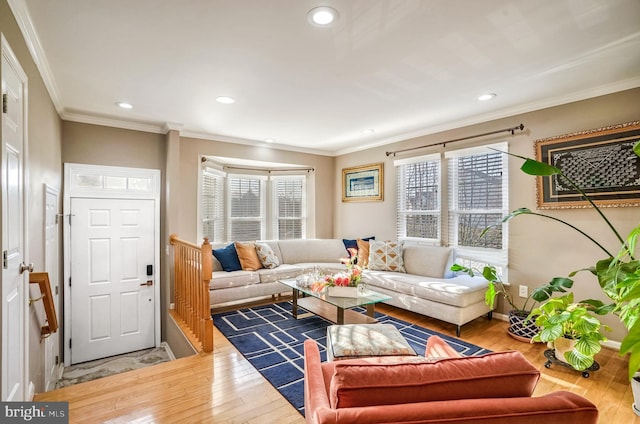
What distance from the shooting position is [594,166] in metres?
3.06

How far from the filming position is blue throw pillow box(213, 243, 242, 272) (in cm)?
454

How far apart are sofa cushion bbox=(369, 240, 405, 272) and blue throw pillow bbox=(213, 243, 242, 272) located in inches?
78.2

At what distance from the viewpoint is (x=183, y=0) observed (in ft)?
5.78

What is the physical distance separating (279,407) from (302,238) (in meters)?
4.00

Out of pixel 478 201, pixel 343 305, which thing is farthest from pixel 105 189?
pixel 478 201

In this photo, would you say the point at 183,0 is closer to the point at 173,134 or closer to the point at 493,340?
the point at 173,134

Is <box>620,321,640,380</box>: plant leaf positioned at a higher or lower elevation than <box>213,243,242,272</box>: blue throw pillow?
higher

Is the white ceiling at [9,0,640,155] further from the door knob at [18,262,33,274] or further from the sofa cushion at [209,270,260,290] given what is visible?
the sofa cushion at [209,270,260,290]

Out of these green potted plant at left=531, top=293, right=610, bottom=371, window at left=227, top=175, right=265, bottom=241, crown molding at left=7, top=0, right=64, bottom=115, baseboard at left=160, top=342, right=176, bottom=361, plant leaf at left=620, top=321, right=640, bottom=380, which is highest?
crown molding at left=7, top=0, right=64, bottom=115

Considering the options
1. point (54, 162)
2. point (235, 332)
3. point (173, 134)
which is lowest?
point (235, 332)

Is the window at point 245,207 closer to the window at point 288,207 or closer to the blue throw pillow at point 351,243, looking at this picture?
the window at point 288,207

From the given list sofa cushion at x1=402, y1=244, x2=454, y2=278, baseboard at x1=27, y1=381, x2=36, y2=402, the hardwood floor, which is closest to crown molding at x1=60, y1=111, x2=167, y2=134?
baseboard at x1=27, y1=381, x2=36, y2=402

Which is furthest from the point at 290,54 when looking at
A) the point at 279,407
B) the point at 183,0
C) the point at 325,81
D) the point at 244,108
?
the point at 279,407

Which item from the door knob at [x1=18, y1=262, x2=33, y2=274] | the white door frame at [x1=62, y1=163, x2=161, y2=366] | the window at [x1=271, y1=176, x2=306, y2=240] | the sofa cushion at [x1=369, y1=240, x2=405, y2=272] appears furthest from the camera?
the window at [x1=271, y1=176, x2=306, y2=240]
